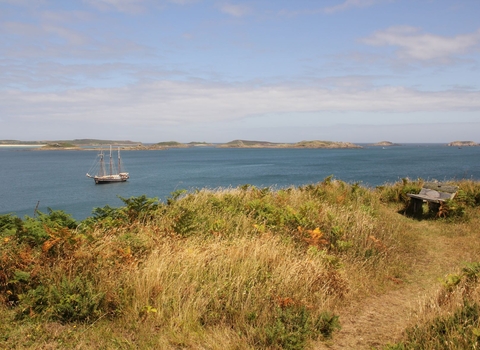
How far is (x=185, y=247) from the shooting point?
260 inches

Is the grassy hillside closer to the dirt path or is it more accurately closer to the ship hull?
the dirt path

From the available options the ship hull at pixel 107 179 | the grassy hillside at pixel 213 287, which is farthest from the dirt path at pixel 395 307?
the ship hull at pixel 107 179

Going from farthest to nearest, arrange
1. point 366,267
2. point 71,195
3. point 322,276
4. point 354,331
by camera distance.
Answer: point 71,195
point 366,267
point 322,276
point 354,331

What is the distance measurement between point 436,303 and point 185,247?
3.86 meters

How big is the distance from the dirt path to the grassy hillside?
27mm

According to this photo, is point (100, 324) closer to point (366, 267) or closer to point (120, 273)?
point (120, 273)

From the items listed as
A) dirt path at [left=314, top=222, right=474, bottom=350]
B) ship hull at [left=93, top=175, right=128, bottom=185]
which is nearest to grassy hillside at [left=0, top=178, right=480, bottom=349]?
dirt path at [left=314, top=222, right=474, bottom=350]

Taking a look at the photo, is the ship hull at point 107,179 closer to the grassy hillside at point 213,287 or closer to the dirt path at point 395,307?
the grassy hillside at point 213,287

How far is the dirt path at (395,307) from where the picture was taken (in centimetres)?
483

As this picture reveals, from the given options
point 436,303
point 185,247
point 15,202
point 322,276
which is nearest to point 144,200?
point 185,247

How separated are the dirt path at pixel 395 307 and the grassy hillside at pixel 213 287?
0.03 meters

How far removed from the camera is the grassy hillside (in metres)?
4.59

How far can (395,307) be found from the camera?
6000 mm

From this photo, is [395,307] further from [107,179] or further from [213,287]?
[107,179]
